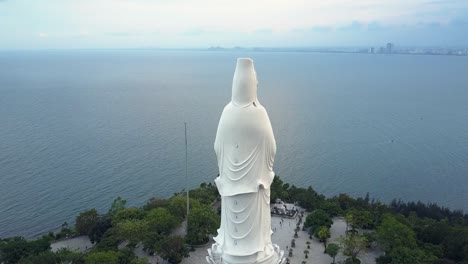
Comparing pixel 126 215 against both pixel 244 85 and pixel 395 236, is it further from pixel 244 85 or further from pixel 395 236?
pixel 395 236

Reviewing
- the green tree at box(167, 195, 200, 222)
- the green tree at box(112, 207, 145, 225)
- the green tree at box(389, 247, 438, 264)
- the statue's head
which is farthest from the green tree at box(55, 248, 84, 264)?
the green tree at box(389, 247, 438, 264)

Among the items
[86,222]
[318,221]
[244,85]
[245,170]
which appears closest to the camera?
[244,85]

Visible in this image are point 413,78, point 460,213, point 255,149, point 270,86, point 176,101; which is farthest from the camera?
point 413,78

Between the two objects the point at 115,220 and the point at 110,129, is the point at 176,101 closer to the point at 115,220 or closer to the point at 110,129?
the point at 110,129

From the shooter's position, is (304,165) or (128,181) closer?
(128,181)

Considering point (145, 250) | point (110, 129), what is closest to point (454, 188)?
point (145, 250)

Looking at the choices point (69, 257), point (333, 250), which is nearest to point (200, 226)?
point (69, 257)
